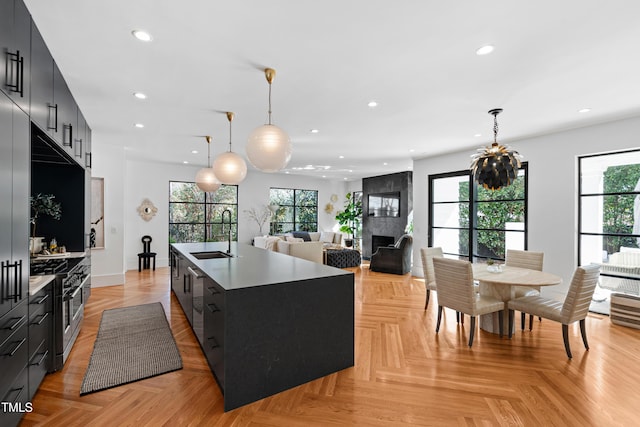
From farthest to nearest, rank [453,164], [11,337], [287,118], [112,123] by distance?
1. [453,164]
2. [112,123]
3. [287,118]
4. [11,337]

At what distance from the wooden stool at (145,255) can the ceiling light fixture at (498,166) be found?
7.10 m

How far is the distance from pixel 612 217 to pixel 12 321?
20.9ft

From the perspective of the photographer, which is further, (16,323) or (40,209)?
(40,209)

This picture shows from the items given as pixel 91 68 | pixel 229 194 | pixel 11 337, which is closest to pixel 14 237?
pixel 11 337

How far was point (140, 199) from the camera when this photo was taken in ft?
25.2

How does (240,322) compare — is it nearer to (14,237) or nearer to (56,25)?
(14,237)

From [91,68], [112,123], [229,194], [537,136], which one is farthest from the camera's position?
[229,194]

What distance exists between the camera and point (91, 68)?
8.95 feet

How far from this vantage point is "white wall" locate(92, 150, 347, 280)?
A: 18.8ft

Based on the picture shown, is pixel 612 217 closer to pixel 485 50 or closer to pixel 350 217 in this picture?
pixel 485 50

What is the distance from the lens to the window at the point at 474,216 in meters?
5.32

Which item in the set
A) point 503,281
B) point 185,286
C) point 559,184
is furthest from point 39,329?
point 559,184

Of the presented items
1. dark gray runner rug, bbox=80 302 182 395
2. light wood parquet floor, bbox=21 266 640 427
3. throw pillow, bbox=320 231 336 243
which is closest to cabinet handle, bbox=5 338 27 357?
light wood parquet floor, bbox=21 266 640 427

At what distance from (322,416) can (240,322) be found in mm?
834
